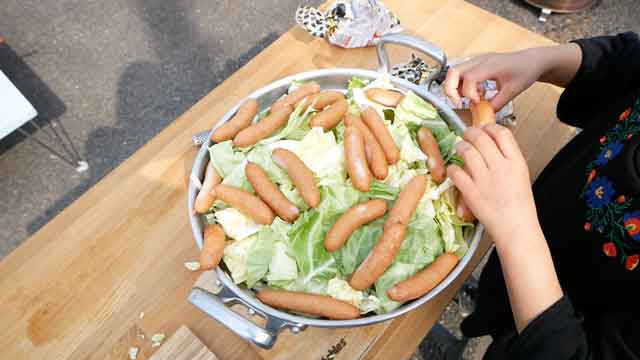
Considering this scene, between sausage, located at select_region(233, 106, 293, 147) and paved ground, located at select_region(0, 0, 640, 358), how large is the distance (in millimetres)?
1513

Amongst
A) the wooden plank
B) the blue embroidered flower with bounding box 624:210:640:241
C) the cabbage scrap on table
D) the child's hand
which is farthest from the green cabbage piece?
the wooden plank

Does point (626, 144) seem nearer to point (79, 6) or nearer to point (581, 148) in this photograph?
point (581, 148)

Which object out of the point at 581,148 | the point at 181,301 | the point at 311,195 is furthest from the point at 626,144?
the point at 181,301

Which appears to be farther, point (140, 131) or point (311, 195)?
point (140, 131)

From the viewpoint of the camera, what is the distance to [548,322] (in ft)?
2.55

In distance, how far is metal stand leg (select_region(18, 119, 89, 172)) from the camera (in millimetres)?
2307

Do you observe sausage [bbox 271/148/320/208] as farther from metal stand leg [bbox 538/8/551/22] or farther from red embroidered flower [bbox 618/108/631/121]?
metal stand leg [bbox 538/8/551/22]

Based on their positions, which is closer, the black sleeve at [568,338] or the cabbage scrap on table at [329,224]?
the black sleeve at [568,338]

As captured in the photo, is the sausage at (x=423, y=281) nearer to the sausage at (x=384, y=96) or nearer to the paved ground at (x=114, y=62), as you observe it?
the sausage at (x=384, y=96)

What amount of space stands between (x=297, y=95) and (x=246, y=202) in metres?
0.31

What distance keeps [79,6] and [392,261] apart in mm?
2957

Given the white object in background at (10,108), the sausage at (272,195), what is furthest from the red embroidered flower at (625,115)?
the white object in background at (10,108)

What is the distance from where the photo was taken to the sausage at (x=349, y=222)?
972 mm

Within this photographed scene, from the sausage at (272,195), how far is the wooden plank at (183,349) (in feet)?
1.27
